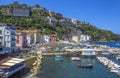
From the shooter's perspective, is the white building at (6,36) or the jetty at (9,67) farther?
the white building at (6,36)

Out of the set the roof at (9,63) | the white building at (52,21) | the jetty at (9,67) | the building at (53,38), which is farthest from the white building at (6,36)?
the white building at (52,21)

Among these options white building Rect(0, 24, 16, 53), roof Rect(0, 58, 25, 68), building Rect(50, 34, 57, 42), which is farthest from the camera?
building Rect(50, 34, 57, 42)

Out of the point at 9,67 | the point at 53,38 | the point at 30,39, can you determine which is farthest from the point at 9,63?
the point at 53,38

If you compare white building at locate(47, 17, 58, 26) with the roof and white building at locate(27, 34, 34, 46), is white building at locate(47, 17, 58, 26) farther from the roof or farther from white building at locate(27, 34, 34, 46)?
the roof

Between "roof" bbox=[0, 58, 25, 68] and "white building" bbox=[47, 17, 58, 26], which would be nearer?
"roof" bbox=[0, 58, 25, 68]

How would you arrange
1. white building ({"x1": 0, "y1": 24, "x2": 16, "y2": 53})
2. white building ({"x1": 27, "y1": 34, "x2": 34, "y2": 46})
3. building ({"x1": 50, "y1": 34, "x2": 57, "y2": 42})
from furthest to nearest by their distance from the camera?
1. building ({"x1": 50, "y1": 34, "x2": 57, "y2": 42})
2. white building ({"x1": 27, "y1": 34, "x2": 34, "y2": 46})
3. white building ({"x1": 0, "y1": 24, "x2": 16, "y2": 53})

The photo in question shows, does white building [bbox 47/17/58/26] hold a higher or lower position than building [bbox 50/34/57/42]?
higher

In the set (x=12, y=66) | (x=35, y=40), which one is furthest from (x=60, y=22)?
(x=12, y=66)

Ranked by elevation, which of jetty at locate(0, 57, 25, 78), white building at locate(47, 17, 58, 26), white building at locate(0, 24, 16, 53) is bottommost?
jetty at locate(0, 57, 25, 78)

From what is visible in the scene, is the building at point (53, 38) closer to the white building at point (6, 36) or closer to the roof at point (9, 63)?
the white building at point (6, 36)

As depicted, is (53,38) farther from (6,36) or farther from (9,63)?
(9,63)

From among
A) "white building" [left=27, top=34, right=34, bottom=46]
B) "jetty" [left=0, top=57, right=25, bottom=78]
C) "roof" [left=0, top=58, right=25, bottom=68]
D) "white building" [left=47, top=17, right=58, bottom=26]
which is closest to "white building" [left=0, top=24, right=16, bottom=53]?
"jetty" [left=0, top=57, right=25, bottom=78]

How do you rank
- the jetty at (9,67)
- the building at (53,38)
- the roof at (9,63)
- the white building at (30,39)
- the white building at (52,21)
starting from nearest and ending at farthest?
the jetty at (9,67)
the roof at (9,63)
the white building at (30,39)
the building at (53,38)
the white building at (52,21)

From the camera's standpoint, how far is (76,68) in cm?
5794
